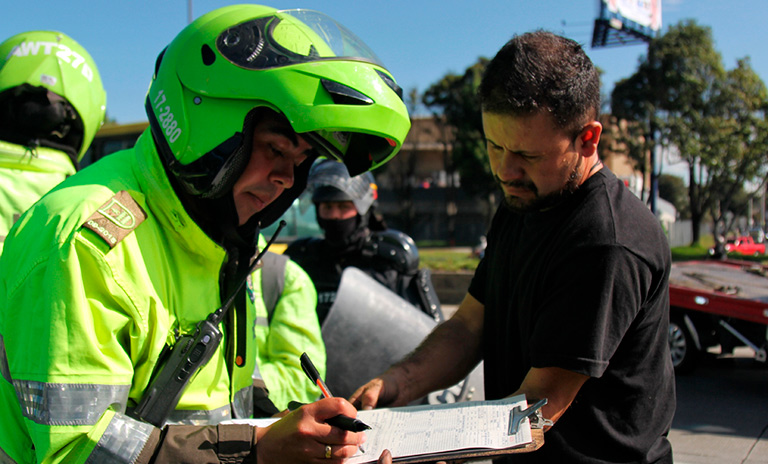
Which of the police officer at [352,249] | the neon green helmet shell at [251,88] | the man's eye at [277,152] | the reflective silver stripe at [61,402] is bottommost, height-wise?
the police officer at [352,249]

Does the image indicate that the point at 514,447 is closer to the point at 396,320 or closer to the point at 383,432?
the point at 383,432

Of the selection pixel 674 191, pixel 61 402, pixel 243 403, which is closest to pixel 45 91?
pixel 243 403

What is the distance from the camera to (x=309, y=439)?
124 centimetres

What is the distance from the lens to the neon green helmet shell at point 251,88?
148 cm

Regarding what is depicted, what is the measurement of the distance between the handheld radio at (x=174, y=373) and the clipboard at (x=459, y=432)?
→ 1.39ft

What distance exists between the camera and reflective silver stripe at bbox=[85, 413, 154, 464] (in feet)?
3.93

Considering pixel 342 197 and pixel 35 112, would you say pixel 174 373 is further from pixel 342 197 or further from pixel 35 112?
pixel 342 197

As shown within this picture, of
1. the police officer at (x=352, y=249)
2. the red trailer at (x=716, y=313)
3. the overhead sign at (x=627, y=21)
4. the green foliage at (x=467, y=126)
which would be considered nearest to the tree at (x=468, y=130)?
the green foliage at (x=467, y=126)

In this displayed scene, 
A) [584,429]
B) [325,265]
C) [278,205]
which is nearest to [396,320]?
[278,205]

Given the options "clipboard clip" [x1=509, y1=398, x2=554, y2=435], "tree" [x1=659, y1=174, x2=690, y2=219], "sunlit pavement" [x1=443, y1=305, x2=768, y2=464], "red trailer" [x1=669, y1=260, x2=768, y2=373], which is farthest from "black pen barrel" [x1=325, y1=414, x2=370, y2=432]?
"tree" [x1=659, y1=174, x2=690, y2=219]

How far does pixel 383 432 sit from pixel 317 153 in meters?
0.84

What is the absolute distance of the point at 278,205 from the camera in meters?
1.86

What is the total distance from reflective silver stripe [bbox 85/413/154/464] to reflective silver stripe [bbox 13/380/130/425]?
4 cm

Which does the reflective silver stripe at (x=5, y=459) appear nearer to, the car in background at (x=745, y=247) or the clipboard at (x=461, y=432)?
the clipboard at (x=461, y=432)
